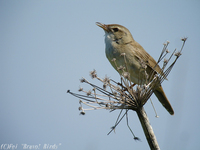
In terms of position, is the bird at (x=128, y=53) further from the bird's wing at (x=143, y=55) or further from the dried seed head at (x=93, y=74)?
the dried seed head at (x=93, y=74)

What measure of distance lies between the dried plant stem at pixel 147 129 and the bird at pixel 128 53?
176 cm

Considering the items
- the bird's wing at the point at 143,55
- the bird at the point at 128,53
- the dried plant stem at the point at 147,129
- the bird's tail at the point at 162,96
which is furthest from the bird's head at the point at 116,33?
the dried plant stem at the point at 147,129

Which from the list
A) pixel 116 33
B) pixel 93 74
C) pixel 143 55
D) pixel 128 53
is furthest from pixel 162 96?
pixel 93 74

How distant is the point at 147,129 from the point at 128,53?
7.57 ft

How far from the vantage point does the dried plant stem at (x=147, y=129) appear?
236 centimetres

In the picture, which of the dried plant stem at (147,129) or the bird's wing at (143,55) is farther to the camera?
the bird's wing at (143,55)

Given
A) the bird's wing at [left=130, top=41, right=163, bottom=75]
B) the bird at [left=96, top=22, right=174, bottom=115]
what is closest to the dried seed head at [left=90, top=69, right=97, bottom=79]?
the bird at [left=96, top=22, right=174, bottom=115]

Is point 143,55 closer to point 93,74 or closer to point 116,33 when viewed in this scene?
point 116,33

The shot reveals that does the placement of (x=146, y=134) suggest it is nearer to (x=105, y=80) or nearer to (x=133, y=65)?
(x=105, y=80)

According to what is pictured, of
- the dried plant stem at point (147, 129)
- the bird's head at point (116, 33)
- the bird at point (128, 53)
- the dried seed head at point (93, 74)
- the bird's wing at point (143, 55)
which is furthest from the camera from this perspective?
the bird's head at point (116, 33)

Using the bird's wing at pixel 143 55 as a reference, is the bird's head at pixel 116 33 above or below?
above

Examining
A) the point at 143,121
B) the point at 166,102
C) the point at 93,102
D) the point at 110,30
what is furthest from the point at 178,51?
the point at 110,30

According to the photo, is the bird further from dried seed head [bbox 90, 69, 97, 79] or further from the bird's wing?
dried seed head [bbox 90, 69, 97, 79]

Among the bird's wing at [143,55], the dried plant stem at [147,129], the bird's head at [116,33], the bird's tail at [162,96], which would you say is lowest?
the dried plant stem at [147,129]
